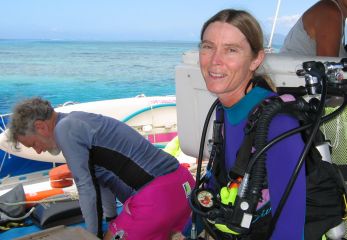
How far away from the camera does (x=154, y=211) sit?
81.1 inches

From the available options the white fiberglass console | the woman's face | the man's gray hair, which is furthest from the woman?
the man's gray hair

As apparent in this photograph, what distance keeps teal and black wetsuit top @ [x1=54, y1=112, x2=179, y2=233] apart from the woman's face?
2.66ft

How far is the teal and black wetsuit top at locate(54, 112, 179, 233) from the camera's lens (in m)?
A: 2.02

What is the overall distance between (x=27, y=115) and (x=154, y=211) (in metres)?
0.82

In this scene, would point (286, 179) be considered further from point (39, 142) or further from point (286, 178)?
point (39, 142)

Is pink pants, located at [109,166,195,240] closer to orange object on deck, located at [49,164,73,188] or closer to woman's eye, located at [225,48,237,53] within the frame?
woman's eye, located at [225,48,237,53]

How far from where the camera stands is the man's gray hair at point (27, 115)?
2.14 m

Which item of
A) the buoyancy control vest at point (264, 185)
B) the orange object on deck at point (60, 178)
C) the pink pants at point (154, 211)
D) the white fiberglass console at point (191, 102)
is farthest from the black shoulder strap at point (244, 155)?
the orange object on deck at point (60, 178)

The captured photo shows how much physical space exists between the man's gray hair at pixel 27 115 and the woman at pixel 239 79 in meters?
1.04

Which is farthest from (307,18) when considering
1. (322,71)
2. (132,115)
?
(132,115)

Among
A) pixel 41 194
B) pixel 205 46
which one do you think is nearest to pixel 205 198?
pixel 205 46

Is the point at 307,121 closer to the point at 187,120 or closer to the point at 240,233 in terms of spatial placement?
the point at 240,233

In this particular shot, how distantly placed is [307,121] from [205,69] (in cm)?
42

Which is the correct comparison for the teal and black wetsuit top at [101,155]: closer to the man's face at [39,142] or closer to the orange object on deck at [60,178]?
the man's face at [39,142]
